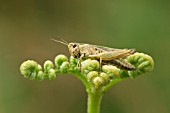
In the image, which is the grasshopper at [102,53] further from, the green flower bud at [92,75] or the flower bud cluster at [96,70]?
the green flower bud at [92,75]

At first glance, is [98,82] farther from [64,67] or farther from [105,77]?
[64,67]

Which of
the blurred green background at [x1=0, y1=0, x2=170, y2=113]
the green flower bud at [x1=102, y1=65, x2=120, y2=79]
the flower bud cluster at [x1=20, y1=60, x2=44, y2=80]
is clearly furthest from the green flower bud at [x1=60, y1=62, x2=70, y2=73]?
the blurred green background at [x1=0, y1=0, x2=170, y2=113]

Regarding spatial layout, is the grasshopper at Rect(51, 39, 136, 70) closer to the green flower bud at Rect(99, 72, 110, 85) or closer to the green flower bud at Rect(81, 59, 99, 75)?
the green flower bud at Rect(81, 59, 99, 75)

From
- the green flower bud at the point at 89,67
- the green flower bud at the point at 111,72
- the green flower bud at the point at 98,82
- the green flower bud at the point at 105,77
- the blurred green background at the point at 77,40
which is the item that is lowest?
the green flower bud at the point at 98,82

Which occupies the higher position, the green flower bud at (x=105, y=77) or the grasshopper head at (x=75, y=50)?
the grasshopper head at (x=75, y=50)

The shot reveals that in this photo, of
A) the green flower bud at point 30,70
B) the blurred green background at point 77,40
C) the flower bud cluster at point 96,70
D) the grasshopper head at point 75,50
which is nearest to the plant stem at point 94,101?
the flower bud cluster at point 96,70

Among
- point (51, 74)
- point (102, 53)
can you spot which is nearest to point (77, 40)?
point (102, 53)

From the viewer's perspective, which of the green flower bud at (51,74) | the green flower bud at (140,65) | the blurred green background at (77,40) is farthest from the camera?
the blurred green background at (77,40)

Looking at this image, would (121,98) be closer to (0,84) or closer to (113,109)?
(113,109)
